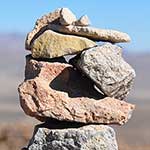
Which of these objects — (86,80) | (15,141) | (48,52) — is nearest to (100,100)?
(86,80)

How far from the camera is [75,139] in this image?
1020 cm

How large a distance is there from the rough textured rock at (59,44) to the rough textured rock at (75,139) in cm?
123

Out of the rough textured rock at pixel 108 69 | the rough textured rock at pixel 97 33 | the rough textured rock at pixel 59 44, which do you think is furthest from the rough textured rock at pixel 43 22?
the rough textured rock at pixel 108 69

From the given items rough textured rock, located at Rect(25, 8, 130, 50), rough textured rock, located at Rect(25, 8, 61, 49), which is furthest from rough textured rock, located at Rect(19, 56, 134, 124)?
rough textured rock, located at Rect(25, 8, 130, 50)

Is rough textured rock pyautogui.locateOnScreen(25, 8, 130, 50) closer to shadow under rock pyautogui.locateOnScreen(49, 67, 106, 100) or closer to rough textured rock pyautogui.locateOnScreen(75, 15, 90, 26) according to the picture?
rough textured rock pyautogui.locateOnScreen(75, 15, 90, 26)

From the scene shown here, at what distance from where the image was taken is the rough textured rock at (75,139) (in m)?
10.2

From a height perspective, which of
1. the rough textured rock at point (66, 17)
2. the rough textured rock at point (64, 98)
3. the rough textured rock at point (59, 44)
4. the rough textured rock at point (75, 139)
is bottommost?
the rough textured rock at point (75, 139)

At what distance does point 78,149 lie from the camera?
1016cm

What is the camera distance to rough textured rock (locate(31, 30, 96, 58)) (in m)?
10.4

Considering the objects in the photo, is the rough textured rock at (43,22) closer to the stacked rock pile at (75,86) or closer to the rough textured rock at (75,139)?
the stacked rock pile at (75,86)

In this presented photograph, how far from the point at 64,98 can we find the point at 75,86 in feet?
1.59

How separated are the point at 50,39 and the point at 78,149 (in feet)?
6.02

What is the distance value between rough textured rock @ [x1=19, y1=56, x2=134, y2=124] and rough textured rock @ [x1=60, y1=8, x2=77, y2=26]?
2.25 ft

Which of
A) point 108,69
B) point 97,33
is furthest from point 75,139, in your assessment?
point 97,33
